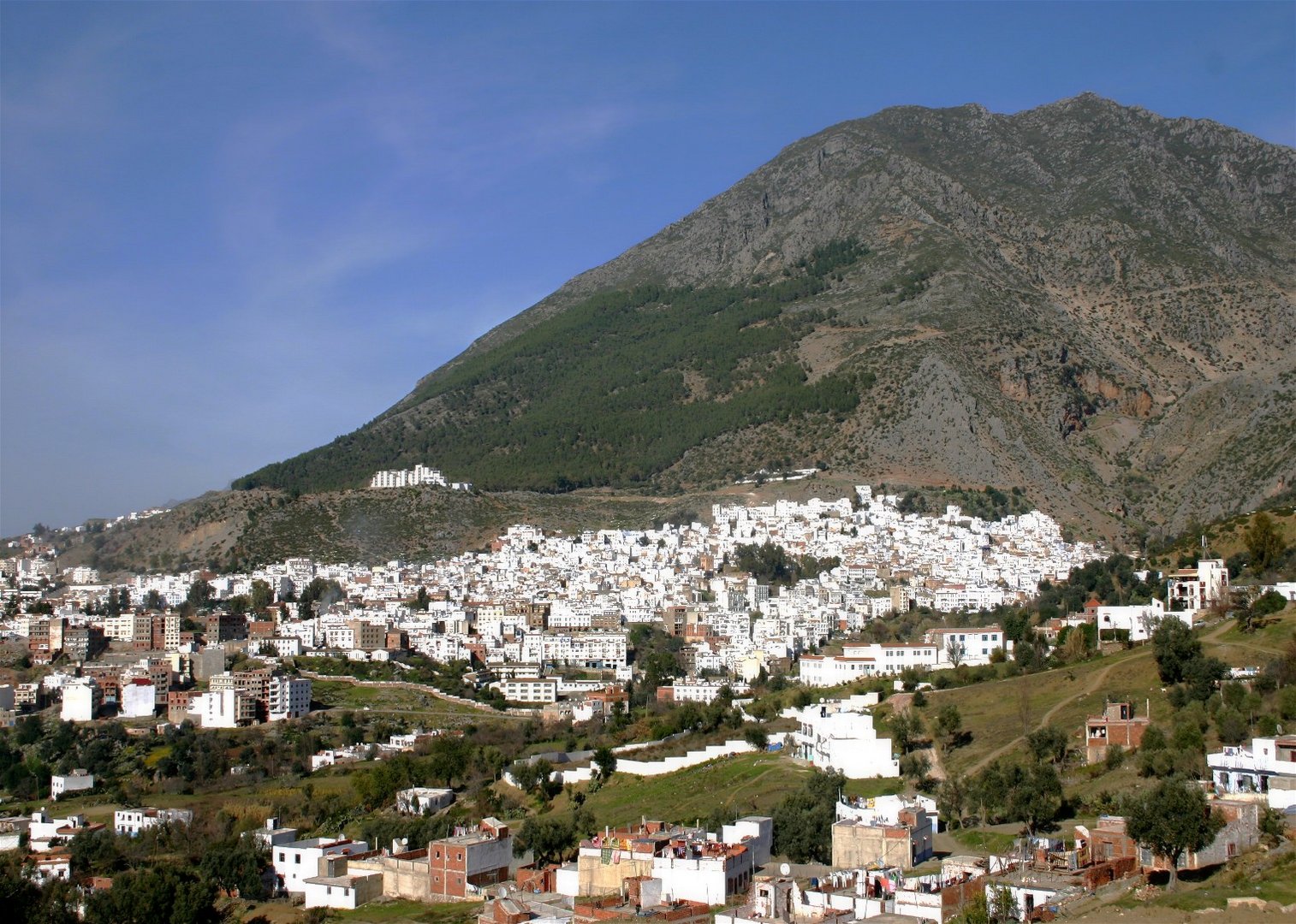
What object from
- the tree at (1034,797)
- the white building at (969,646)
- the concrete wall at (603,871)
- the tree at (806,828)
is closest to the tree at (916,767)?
the tree at (806,828)

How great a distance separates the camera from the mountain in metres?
101

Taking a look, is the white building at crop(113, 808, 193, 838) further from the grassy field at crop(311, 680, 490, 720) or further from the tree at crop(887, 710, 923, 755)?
the tree at crop(887, 710, 923, 755)

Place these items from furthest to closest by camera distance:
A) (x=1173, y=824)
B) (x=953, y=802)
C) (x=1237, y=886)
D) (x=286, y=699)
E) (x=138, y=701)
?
(x=138, y=701)
(x=286, y=699)
(x=953, y=802)
(x=1173, y=824)
(x=1237, y=886)

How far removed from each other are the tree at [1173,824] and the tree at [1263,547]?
2804 cm

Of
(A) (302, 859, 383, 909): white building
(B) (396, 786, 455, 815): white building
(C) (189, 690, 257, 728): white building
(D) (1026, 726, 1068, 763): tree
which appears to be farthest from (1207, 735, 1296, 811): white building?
(C) (189, 690, 257, 728): white building

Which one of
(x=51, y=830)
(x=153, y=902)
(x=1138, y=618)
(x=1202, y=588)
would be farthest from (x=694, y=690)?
(x=153, y=902)

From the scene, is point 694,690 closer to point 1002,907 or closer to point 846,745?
Answer: point 846,745

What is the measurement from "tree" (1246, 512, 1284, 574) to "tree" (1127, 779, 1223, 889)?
28042 millimetres

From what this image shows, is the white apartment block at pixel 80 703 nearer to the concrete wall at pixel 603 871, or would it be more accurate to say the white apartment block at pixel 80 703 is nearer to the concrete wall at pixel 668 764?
the concrete wall at pixel 668 764

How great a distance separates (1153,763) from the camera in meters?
32.0

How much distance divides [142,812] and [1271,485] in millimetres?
58488

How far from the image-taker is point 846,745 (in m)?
38.3

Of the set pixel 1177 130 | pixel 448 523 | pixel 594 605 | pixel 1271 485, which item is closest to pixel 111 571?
Result: pixel 448 523

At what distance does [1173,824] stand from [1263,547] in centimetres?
2979
